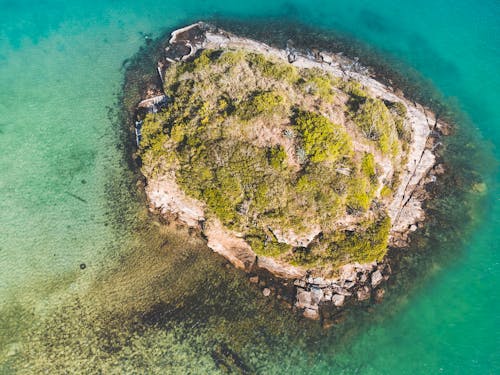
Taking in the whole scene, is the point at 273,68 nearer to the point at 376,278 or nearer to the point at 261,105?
the point at 261,105

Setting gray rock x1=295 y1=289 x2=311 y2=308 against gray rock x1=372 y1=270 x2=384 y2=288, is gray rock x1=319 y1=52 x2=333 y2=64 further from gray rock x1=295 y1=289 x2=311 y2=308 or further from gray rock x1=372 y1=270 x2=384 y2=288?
gray rock x1=295 y1=289 x2=311 y2=308

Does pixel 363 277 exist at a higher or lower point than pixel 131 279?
higher

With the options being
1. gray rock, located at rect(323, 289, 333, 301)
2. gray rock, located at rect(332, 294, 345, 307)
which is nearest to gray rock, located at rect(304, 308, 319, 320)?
gray rock, located at rect(323, 289, 333, 301)

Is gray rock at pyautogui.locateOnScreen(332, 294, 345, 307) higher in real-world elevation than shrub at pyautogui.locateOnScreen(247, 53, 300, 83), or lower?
lower

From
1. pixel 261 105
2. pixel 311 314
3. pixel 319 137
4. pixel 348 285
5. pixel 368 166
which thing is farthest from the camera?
pixel 348 285

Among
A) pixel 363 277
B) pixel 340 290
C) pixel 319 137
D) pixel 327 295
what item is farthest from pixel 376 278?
pixel 319 137

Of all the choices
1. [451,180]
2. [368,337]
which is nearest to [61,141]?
[368,337]
